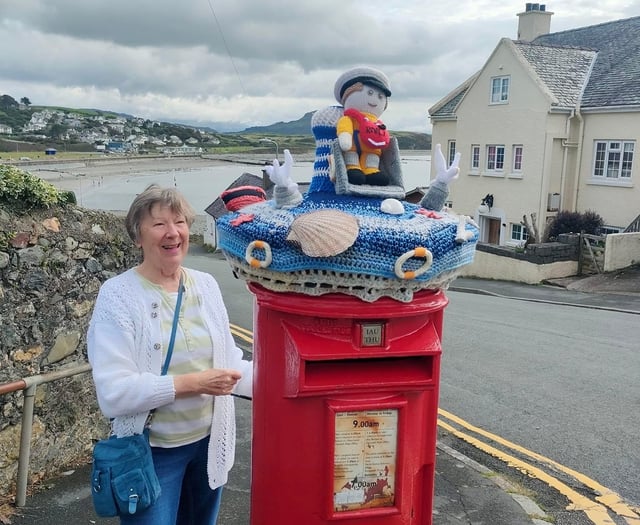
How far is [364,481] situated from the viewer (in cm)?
217

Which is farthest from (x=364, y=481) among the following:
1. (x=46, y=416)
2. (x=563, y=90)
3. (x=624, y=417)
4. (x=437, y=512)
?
(x=563, y=90)

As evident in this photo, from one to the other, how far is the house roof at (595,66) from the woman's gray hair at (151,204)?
19.0m

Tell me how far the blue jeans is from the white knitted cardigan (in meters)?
0.09

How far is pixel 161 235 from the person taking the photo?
6.91 feet

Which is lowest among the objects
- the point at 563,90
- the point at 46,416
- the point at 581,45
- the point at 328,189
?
the point at 46,416

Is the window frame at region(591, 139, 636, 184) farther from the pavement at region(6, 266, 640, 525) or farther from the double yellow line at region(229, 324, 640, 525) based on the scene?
the pavement at region(6, 266, 640, 525)

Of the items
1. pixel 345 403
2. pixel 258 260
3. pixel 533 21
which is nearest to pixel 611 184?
pixel 533 21

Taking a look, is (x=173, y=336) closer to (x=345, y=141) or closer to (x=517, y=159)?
(x=345, y=141)

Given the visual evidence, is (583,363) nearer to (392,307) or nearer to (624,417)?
(624,417)

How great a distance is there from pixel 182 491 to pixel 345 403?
83 centimetres

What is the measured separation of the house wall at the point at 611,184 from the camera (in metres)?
17.9

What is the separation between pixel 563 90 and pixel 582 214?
4.24m

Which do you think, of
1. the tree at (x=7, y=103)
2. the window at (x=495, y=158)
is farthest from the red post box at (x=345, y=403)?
the tree at (x=7, y=103)

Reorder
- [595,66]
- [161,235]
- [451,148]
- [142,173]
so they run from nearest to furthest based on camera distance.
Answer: [161,235] → [595,66] → [451,148] → [142,173]
